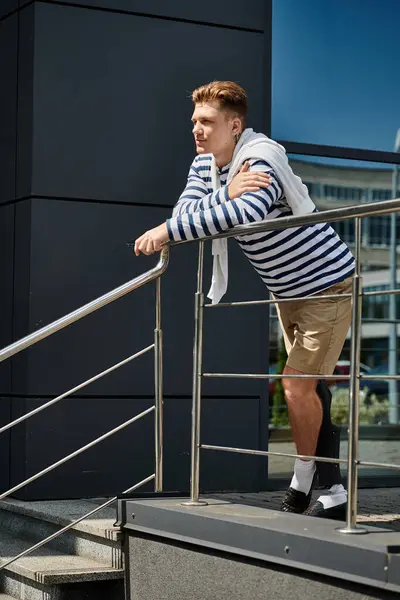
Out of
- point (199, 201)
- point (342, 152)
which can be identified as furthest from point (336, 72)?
point (199, 201)

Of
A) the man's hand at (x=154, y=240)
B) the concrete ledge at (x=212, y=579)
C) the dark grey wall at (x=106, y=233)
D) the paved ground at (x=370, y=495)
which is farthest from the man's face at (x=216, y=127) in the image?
the dark grey wall at (x=106, y=233)

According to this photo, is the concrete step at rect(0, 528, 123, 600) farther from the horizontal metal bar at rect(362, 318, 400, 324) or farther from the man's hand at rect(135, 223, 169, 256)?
the horizontal metal bar at rect(362, 318, 400, 324)

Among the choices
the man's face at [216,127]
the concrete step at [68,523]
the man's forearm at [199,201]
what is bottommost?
the concrete step at [68,523]

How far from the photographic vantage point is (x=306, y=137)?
7.95 metres

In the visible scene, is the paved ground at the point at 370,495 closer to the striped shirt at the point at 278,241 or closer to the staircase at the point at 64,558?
the staircase at the point at 64,558

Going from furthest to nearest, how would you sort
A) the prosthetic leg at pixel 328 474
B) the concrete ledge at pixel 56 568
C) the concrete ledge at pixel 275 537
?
the concrete ledge at pixel 56 568 → the prosthetic leg at pixel 328 474 → the concrete ledge at pixel 275 537

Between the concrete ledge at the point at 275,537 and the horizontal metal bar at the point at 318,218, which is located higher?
the horizontal metal bar at the point at 318,218

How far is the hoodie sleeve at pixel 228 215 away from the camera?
474cm

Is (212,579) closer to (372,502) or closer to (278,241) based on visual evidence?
(278,241)

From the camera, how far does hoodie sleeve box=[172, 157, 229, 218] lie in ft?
16.3

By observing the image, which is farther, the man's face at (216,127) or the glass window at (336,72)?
the glass window at (336,72)

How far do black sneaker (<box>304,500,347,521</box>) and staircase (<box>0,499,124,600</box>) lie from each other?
3.19ft

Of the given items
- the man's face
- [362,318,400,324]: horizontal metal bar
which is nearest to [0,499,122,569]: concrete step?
the man's face

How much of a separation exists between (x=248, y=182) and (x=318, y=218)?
1.58 feet
